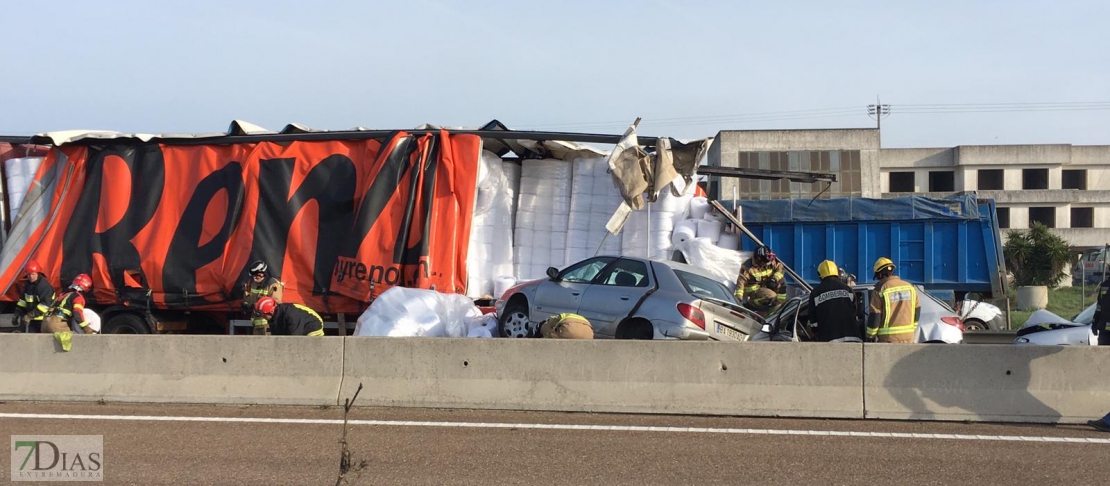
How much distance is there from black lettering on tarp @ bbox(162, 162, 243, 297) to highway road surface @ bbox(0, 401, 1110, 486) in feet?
16.0

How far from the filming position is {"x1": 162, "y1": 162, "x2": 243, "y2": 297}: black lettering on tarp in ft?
46.1

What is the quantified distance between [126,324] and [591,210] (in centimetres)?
693

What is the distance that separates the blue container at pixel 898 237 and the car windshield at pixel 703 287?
4280 mm

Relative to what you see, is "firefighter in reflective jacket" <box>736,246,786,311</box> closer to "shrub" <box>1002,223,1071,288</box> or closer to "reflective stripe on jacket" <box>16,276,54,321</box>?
"reflective stripe on jacket" <box>16,276,54,321</box>

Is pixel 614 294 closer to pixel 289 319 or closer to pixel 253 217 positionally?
pixel 289 319

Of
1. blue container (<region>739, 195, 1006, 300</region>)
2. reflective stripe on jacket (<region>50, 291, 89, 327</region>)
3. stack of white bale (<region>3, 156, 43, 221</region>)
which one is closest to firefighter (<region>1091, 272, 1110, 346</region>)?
blue container (<region>739, 195, 1006, 300</region>)

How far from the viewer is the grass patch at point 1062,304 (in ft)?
76.7

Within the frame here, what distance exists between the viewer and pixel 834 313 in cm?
956

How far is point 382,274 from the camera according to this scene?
1357 centimetres

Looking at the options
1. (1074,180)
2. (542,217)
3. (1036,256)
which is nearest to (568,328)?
(542,217)

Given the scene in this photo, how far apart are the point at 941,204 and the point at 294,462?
12.2m

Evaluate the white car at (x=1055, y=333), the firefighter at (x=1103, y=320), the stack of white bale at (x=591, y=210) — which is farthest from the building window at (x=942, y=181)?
the firefighter at (x=1103, y=320)

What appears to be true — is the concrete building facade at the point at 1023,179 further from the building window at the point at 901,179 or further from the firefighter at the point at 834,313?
the firefighter at the point at 834,313

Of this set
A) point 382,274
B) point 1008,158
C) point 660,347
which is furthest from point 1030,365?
point 1008,158
